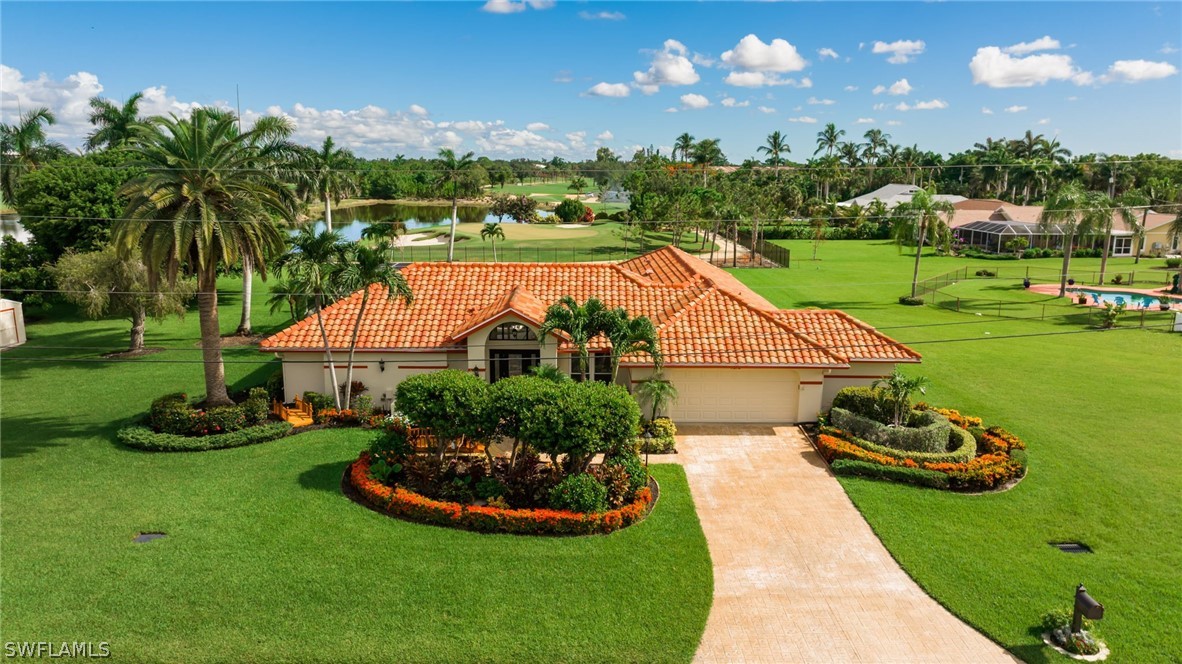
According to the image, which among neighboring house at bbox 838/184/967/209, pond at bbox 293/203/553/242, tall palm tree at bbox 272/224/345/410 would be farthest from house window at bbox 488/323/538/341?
pond at bbox 293/203/553/242

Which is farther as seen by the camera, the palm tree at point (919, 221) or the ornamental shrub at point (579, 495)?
the palm tree at point (919, 221)

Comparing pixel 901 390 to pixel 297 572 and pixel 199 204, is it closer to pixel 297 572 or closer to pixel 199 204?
pixel 297 572

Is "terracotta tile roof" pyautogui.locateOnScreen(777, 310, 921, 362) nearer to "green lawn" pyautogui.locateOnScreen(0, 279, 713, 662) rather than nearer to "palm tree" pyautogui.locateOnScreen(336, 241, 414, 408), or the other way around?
"green lawn" pyautogui.locateOnScreen(0, 279, 713, 662)

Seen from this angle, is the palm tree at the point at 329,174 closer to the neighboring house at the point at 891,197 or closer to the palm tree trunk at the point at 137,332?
the palm tree trunk at the point at 137,332

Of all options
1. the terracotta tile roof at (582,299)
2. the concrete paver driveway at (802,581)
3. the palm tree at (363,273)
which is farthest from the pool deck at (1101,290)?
the palm tree at (363,273)

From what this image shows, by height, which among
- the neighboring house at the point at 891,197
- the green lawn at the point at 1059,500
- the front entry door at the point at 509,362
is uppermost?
the neighboring house at the point at 891,197

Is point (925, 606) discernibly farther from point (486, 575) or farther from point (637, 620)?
point (486, 575)
